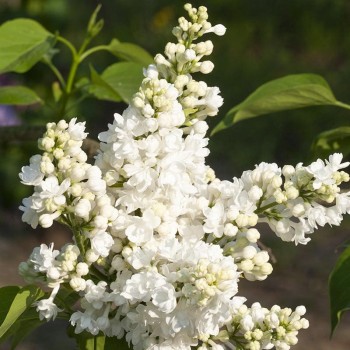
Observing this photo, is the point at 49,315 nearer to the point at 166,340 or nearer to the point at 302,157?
the point at 166,340

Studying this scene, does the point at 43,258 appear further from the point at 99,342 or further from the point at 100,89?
the point at 100,89

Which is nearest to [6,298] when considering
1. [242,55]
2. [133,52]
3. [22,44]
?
[22,44]

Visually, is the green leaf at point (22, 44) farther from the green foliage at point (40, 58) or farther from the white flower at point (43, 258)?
the white flower at point (43, 258)

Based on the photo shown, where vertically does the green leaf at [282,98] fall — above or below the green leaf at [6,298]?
above

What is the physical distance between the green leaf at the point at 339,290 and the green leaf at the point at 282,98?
0.27m

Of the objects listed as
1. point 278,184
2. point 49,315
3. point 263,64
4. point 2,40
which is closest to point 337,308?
point 278,184

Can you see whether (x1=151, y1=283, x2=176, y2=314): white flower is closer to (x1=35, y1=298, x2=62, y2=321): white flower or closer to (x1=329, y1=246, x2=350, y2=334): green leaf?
(x1=35, y1=298, x2=62, y2=321): white flower

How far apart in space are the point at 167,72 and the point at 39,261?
0.23 meters

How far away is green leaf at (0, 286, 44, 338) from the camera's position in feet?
2.95

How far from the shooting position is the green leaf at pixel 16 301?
2.95ft

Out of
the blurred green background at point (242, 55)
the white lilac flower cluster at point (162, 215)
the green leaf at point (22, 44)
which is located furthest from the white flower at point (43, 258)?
the blurred green background at point (242, 55)

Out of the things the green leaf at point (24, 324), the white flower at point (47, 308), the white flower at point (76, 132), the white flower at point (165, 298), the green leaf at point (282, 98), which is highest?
the white flower at point (76, 132)

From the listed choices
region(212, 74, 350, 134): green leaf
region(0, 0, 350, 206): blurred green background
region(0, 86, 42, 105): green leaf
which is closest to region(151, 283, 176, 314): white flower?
region(212, 74, 350, 134): green leaf

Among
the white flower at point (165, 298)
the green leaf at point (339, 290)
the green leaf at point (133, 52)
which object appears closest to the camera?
the white flower at point (165, 298)
